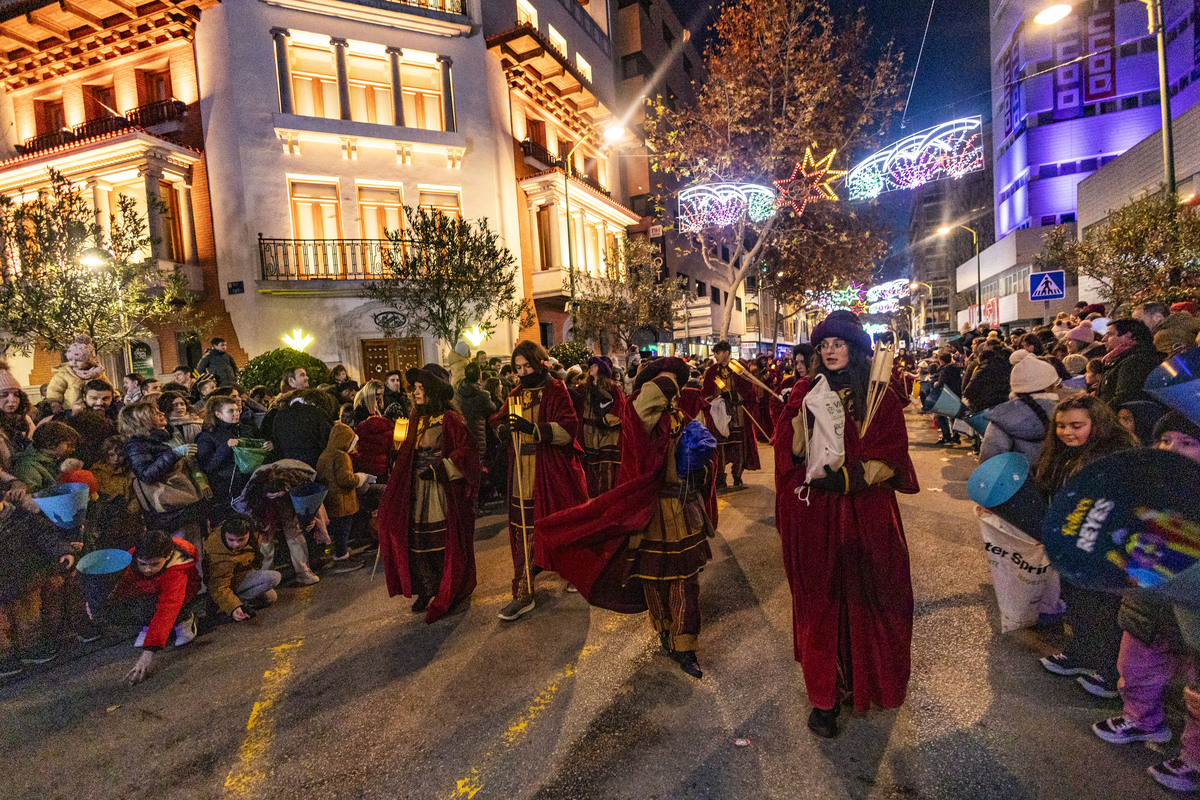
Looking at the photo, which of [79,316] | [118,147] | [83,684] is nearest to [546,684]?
[83,684]

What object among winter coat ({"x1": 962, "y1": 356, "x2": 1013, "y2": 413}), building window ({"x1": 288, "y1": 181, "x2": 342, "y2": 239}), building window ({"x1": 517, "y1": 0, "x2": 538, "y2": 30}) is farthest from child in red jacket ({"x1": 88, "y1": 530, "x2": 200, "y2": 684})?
building window ({"x1": 517, "y1": 0, "x2": 538, "y2": 30})

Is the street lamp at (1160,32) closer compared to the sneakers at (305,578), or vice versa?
the sneakers at (305,578)

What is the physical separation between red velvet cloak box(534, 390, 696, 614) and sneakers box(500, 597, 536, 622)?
1.01m

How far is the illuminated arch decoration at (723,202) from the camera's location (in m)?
14.5

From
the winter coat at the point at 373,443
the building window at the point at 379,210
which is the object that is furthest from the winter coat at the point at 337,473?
the building window at the point at 379,210

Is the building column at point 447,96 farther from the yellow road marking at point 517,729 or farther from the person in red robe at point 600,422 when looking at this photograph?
the yellow road marking at point 517,729

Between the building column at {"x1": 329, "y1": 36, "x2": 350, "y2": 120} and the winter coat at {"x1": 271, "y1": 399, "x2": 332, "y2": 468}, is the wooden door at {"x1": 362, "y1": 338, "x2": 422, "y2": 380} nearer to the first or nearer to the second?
the building column at {"x1": 329, "y1": 36, "x2": 350, "y2": 120}

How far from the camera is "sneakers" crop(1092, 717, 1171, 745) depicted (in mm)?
2645

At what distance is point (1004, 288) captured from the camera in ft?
123

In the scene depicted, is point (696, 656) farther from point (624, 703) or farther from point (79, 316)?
point (79, 316)

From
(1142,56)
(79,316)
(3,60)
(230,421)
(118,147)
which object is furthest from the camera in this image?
(1142,56)

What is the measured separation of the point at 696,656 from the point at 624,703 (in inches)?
25.3

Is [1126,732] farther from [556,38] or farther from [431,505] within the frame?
[556,38]

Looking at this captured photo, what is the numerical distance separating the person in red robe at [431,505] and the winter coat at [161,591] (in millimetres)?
1463
